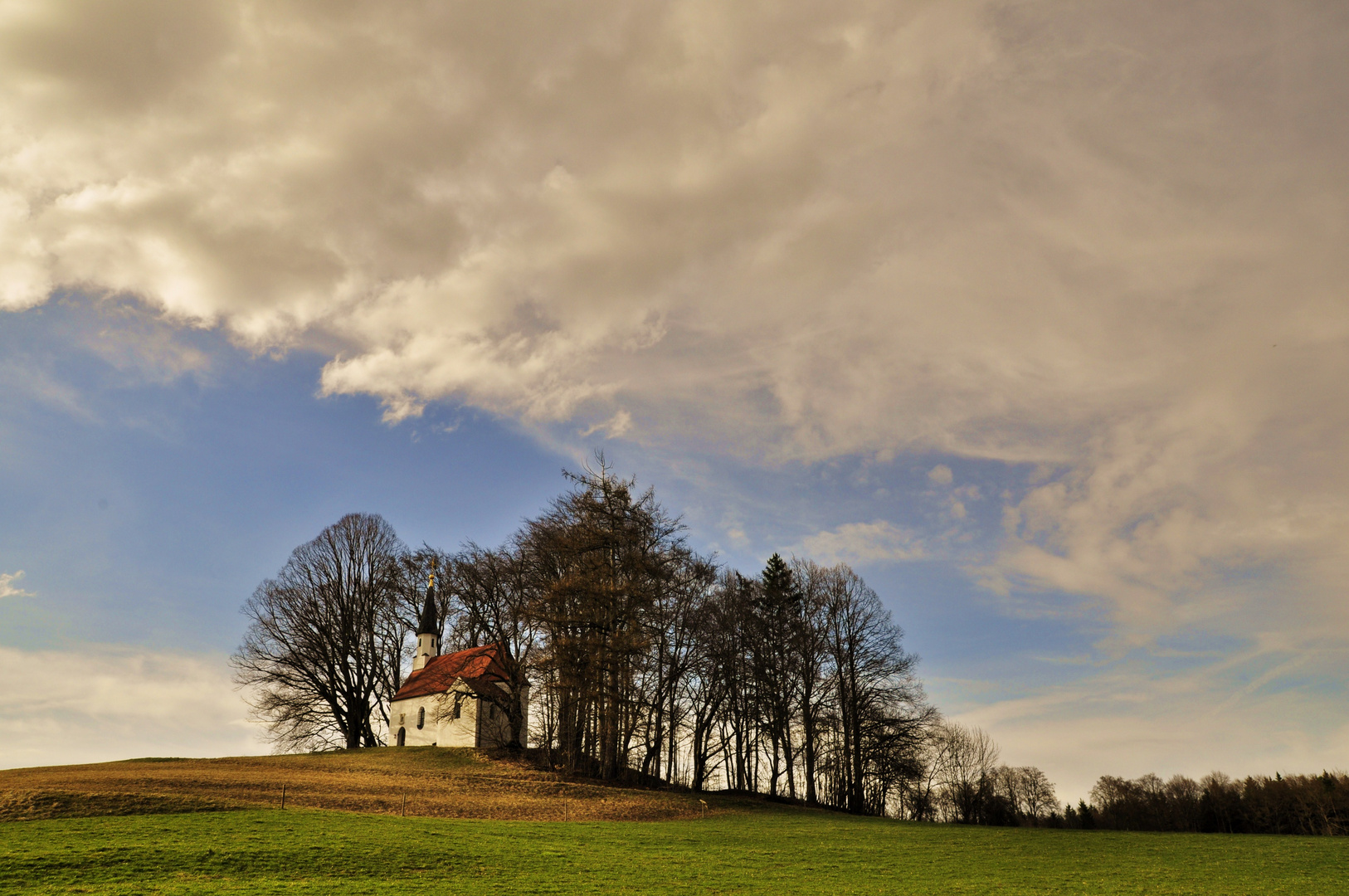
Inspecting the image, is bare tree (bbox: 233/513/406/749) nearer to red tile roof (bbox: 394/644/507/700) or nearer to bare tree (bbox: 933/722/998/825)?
red tile roof (bbox: 394/644/507/700)

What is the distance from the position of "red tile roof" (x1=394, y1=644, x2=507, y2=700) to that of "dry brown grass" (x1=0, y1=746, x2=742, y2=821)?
233 inches

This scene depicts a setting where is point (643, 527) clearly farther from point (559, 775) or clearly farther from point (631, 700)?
point (559, 775)

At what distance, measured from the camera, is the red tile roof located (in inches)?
1714

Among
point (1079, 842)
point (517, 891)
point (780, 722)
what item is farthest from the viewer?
point (780, 722)

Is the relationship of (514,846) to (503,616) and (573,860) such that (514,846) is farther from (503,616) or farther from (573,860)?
(503,616)

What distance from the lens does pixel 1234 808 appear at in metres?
49.6

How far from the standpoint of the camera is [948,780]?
52500 millimetres

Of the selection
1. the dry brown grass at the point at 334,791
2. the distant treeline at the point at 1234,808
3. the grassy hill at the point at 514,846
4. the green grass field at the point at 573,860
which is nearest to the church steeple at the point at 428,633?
the dry brown grass at the point at 334,791

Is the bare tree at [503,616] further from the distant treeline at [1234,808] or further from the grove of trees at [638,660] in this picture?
the distant treeline at [1234,808]

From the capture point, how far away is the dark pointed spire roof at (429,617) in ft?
176

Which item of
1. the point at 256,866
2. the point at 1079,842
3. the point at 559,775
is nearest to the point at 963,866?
the point at 1079,842

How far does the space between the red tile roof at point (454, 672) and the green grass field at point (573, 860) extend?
2014 centimetres

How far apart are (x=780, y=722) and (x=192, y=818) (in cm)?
2837

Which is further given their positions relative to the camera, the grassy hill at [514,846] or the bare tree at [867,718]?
the bare tree at [867,718]
